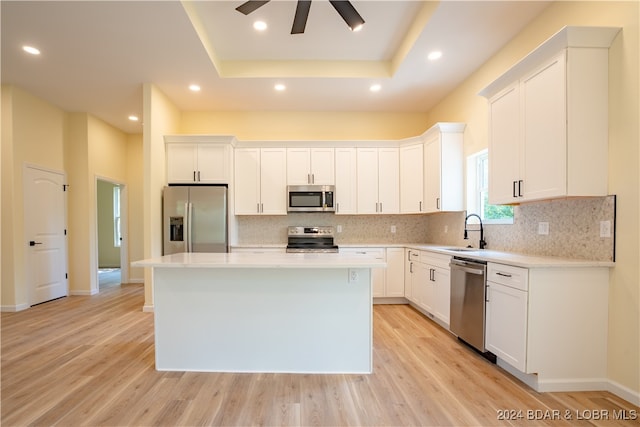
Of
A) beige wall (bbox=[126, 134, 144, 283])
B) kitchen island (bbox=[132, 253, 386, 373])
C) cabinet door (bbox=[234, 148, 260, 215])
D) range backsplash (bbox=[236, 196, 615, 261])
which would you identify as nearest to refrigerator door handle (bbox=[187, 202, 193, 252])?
cabinet door (bbox=[234, 148, 260, 215])

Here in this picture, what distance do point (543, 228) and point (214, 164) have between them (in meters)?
4.21

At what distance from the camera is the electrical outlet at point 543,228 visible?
2.48 m

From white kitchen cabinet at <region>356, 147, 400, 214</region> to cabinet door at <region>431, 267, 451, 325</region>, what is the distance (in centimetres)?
144

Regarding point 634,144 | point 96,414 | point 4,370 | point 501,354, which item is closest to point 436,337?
Result: point 501,354

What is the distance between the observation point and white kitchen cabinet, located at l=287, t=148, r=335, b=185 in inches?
178

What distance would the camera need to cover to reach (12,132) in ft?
12.7

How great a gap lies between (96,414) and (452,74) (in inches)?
192

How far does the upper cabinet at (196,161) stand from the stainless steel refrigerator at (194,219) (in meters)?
0.25

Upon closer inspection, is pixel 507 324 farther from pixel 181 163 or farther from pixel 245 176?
pixel 181 163

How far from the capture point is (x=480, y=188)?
364 centimetres

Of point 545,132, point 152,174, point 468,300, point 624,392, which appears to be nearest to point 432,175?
point 545,132

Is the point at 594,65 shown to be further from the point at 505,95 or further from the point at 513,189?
the point at 513,189

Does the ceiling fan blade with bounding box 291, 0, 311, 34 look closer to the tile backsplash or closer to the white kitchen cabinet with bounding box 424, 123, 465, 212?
the white kitchen cabinet with bounding box 424, 123, 465, 212

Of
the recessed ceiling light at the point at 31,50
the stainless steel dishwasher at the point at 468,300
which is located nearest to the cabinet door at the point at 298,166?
the stainless steel dishwasher at the point at 468,300
